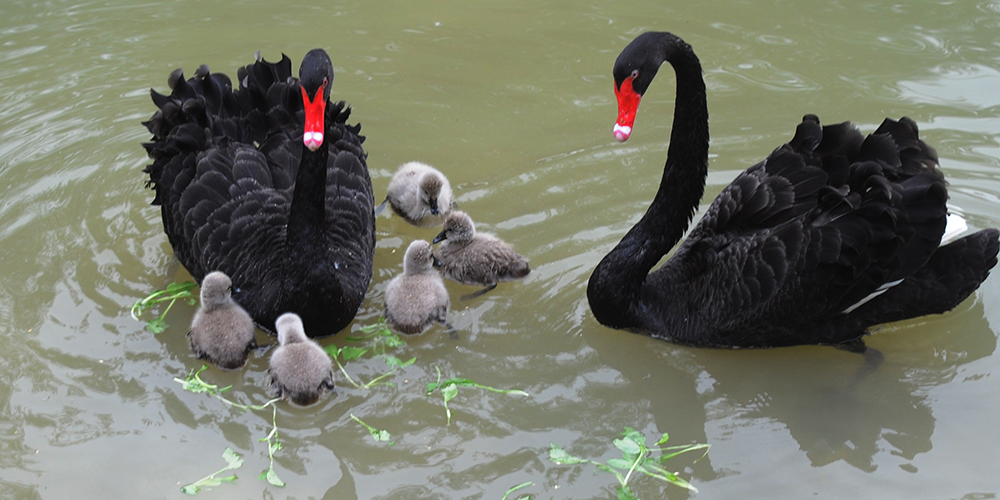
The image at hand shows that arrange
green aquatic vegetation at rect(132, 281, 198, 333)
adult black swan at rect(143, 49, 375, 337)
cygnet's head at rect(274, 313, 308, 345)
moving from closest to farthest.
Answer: cygnet's head at rect(274, 313, 308, 345), adult black swan at rect(143, 49, 375, 337), green aquatic vegetation at rect(132, 281, 198, 333)

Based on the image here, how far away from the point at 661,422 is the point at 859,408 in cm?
89

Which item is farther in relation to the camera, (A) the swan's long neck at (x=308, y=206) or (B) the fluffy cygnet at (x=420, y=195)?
(B) the fluffy cygnet at (x=420, y=195)

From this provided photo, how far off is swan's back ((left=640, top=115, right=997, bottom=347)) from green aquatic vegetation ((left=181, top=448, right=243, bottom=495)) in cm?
201

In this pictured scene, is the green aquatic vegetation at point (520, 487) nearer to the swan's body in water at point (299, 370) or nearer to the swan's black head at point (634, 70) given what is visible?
the swan's body in water at point (299, 370)

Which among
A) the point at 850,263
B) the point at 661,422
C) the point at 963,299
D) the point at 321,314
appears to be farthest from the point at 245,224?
the point at 963,299

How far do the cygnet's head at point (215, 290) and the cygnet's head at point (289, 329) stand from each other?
280 mm

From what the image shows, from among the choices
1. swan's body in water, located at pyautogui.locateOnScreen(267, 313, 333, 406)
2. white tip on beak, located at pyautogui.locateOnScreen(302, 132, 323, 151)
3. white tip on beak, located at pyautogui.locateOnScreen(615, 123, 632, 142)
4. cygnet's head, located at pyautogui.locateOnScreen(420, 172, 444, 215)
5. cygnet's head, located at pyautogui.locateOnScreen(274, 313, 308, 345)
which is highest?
white tip on beak, located at pyautogui.locateOnScreen(615, 123, 632, 142)

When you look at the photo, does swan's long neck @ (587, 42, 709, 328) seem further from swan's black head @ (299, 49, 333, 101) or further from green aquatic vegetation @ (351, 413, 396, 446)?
swan's black head @ (299, 49, 333, 101)

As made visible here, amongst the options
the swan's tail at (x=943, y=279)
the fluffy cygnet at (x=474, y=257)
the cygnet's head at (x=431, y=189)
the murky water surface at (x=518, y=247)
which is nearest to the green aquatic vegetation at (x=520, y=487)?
the murky water surface at (x=518, y=247)

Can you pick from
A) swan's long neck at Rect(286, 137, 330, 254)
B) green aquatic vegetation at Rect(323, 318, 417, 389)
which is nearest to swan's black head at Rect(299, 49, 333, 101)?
swan's long neck at Rect(286, 137, 330, 254)

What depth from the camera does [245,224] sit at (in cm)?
449

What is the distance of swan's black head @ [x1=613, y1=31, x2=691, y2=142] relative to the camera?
3752 mm

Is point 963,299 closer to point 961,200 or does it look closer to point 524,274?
point 961,200

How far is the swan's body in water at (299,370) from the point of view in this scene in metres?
3.86
